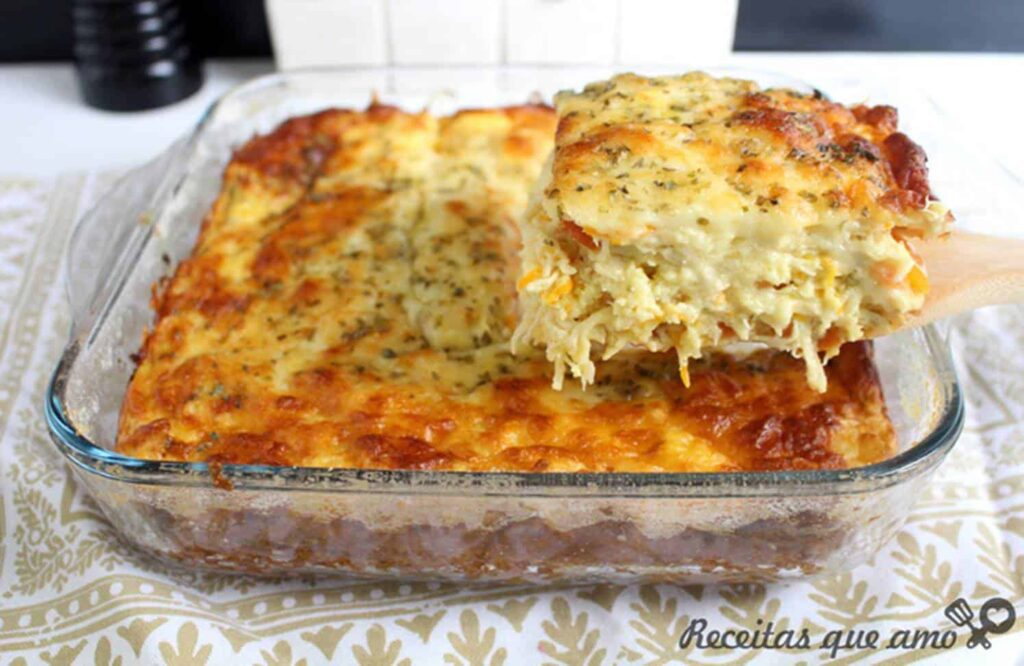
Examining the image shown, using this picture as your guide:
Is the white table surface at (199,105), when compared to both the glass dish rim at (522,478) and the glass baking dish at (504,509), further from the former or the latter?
the glass dish rim at (522,478)

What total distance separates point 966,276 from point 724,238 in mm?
448

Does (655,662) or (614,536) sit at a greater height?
(614,536)

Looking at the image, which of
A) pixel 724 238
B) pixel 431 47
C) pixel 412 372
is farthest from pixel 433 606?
pixel 431 47

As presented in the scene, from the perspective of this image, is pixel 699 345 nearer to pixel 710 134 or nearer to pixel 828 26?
pixel 710 134

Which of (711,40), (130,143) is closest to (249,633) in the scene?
(130,143)

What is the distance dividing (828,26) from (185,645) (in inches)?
110

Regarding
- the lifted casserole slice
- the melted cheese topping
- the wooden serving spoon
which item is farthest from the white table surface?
the lifted casserole slice

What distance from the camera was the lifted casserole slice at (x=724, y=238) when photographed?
1.57m

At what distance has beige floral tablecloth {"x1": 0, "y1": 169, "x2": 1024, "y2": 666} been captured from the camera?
65.5 inches

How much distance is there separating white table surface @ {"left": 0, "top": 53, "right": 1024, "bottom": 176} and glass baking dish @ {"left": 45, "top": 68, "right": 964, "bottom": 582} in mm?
1293

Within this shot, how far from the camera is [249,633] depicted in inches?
66.6

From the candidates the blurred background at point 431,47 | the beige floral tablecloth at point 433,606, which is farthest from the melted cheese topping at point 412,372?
the blurred background at point 431,47

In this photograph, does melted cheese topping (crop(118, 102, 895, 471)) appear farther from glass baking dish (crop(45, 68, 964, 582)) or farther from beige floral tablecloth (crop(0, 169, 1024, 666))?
beige floral tablecloth (crop(0, 169, 1024, 666))

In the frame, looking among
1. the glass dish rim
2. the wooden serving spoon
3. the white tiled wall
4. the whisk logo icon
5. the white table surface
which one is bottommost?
the white table surface
